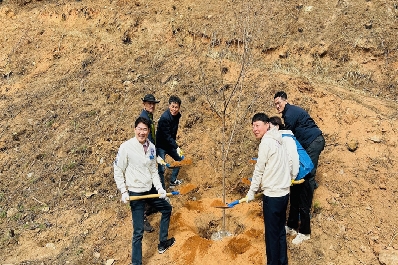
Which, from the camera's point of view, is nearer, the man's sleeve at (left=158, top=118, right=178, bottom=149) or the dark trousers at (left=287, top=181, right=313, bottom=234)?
the dark trousers at (left=287, top=181, right=313, bottom=234)

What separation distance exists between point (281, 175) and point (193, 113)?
3.78 m

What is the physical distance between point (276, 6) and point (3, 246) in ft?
28.5

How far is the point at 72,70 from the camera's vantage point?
8945 millimetres

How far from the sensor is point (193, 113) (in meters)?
6.95

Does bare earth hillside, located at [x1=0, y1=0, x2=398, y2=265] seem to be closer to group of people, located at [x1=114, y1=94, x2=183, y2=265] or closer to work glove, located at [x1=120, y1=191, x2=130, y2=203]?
group of people, located at [x1=114, y1=94, x2=183, y2=265]

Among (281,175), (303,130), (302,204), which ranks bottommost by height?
(302,204)

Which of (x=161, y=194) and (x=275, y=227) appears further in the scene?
(x=161, y=194)

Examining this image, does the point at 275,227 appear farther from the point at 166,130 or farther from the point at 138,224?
the point at 166,130

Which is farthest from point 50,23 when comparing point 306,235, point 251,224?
point 306,235

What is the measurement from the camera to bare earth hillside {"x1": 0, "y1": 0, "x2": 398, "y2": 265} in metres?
4.38

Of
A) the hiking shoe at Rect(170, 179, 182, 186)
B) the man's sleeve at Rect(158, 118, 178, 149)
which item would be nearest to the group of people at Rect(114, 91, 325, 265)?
the man's sleeve at Rect(158, 118, 178, 149)

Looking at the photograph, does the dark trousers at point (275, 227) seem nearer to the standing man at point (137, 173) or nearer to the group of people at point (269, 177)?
the group of people at point (269, 177)

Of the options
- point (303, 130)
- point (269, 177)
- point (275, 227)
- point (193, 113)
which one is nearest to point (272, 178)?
point (269, 177)

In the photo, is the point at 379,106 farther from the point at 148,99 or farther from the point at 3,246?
the point at 3,246
